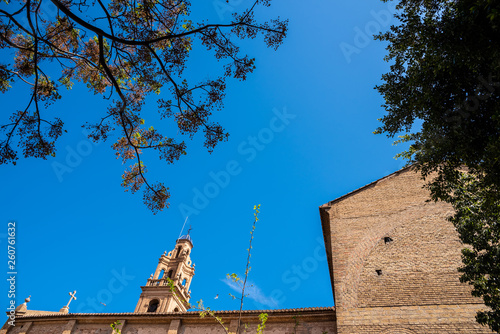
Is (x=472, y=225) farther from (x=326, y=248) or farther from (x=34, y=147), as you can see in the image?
(x=34, y=147)

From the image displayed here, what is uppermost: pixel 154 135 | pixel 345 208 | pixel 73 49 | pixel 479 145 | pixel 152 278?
pixel 152 278

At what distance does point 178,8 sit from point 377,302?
35.2 ft

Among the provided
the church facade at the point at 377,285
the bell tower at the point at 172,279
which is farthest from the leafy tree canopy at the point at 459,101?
the bell tower at the point at 172,279

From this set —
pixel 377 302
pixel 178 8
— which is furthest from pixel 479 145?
pixel 178 8

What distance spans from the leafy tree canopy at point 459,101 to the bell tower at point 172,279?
23.0m

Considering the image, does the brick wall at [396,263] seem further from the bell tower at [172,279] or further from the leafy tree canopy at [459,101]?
the bell tower at [172,279]

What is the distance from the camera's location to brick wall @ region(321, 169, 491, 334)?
30.6 feet

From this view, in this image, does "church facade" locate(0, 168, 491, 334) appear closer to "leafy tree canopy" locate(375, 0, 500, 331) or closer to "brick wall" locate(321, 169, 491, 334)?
"brick wall" locate(321, 169, 491, 334)

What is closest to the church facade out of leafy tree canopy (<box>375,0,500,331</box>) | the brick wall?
the brick wall

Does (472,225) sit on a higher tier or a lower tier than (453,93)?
lower

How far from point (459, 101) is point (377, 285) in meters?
6.93

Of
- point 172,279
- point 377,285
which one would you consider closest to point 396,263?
point 377,285

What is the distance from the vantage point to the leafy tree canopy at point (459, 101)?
5691 mm

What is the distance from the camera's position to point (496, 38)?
558cm
